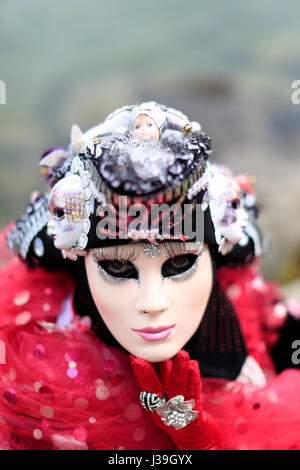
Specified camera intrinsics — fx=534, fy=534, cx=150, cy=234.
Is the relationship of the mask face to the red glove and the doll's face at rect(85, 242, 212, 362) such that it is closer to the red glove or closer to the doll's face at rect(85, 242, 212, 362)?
the doll's face at rect(85, 242, 212, 362)

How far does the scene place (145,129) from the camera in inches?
34.5

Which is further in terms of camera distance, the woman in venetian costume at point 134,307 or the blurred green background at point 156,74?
the blurred green background at point 156,74

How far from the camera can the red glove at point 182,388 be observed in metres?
0.89

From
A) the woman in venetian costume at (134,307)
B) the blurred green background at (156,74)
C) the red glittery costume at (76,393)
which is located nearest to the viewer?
the woman in venetian costume at (134,307)

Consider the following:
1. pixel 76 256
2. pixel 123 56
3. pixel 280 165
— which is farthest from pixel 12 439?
pixel 123 56

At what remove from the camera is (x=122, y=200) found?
0.82m

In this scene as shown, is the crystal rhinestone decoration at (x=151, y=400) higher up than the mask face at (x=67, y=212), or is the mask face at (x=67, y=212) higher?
the mask face at (x=67, y=212)

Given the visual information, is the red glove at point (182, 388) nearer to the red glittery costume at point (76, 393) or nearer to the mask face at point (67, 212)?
the red glittery costume at point (76, 393)

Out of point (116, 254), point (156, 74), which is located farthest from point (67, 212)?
point (156, 74)

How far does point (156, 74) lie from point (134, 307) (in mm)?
2171

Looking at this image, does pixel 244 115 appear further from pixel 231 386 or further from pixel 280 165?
pixel 231 386

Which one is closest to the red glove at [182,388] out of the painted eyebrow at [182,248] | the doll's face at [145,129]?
the painted eyebrow at [182,248]

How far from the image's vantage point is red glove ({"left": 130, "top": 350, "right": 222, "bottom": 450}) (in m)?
0.89

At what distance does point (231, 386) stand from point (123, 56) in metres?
2.24
